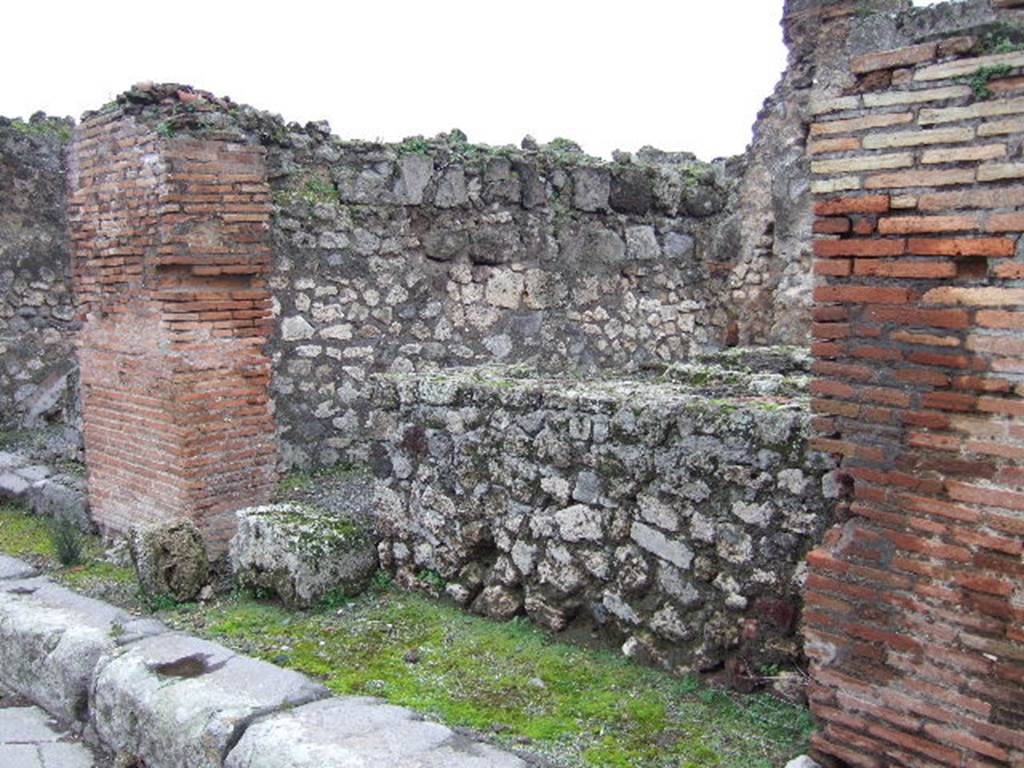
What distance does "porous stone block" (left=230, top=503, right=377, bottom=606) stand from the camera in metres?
4.86

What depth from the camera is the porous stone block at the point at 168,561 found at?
5168 millimetres

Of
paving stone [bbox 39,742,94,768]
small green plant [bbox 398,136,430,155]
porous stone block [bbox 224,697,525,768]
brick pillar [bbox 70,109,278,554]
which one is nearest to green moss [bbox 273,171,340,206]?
small green plant [bbox 398,136,430,155]

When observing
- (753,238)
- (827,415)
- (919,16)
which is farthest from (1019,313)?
(753,238)

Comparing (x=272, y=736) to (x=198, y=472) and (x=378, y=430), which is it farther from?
(x=198, y=472)

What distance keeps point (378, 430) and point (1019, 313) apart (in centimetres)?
353

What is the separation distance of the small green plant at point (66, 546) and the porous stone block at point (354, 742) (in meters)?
3.06

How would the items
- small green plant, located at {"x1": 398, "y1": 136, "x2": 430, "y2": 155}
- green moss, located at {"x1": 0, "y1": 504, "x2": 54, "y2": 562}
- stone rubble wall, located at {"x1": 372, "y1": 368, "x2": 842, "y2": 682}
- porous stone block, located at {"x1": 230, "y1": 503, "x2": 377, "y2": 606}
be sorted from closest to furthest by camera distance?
stone rubble wall, located at {"x1": 372, "y1": 368, "x2": 842, "y2": 682} < porous stone block, located at {"x1": 230, "y1": 503, "x2": 377, "y2": 606} < green moss, located at {"x1": 0, "y1": 504, "x2": 54, "y2": 562} < small green plant, located at {"x1": 398, "y1": 136, "x2": 430, "y2": 155}

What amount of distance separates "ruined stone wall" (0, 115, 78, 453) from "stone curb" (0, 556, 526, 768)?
5.29 meters

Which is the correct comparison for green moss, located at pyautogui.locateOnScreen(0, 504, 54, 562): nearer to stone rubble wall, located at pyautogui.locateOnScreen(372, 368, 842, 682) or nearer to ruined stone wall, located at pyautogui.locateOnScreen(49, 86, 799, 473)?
ruined stone wall, located at pyautogui.locateOnScreen(49, 86, 799, 473)

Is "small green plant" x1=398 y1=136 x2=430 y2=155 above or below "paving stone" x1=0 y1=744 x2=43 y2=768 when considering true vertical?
above

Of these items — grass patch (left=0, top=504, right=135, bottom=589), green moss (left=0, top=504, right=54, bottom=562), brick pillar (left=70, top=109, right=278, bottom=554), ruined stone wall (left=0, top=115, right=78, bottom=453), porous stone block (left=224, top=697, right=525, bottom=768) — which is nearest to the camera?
porous stone block (left=224, top=697, right=525, bottom=768)

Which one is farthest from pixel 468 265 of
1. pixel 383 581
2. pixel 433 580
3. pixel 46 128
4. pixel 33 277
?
pixel 46 128

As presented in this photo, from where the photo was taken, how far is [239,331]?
5902 millimetres

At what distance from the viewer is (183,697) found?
12.9 feet
